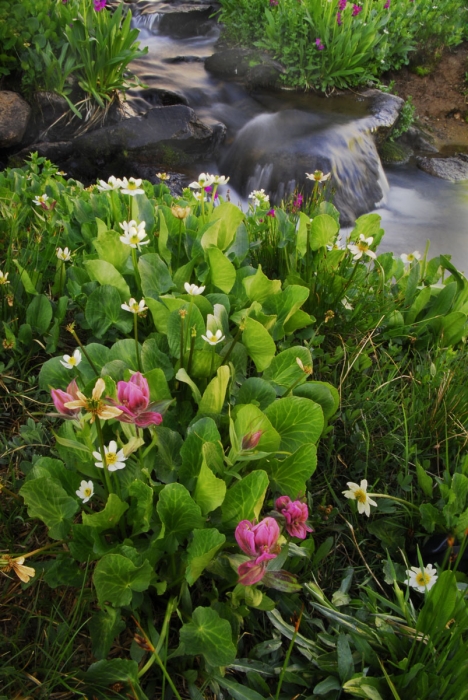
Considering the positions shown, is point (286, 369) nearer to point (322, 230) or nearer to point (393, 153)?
point (322, 230)

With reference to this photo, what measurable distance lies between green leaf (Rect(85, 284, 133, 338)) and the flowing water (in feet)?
12.9

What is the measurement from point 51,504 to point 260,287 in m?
0.94

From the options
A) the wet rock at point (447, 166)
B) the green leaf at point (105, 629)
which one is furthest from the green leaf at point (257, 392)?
the wet rock at point (447, 166)

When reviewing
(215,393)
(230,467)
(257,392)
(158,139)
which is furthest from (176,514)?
(158,139)

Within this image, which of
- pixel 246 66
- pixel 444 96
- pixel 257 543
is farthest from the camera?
pixel 444 96

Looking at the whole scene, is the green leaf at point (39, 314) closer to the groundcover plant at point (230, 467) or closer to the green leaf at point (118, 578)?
the groundcover plant at point (230, 467)

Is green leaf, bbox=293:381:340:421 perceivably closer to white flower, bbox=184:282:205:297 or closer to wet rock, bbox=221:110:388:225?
white flower, bbox=184:282:205:297

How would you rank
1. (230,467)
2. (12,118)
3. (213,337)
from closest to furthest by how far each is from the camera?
(230,467)
(213,337)
(12,118)

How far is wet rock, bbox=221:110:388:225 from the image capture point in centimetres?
528

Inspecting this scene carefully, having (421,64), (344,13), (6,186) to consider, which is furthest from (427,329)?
(421,64)

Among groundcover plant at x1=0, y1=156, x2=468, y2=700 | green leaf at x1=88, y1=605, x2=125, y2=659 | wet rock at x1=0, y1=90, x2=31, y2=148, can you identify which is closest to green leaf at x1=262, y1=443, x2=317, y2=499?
groundcover plant at x1=0, y1=156, x2=468, y2=700

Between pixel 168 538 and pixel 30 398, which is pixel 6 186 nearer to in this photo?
pixel 30 398

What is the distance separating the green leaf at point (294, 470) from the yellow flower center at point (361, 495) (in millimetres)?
162

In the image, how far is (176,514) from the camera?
1.14 m
